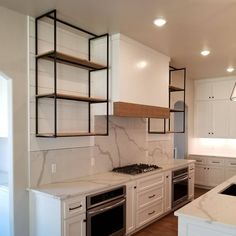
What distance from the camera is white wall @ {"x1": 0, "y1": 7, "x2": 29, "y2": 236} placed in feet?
8.73

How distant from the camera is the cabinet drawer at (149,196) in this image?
3615mm

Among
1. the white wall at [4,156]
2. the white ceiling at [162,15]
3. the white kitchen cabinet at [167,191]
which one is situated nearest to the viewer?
the white ceiling at [162,15]

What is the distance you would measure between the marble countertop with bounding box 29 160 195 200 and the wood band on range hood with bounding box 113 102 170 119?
2.84 ft

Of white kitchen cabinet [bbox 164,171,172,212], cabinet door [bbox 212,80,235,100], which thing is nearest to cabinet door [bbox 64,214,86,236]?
white kitchen cabinet [bbox 164,171,172,212]

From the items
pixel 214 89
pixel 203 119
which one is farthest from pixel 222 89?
pixel 203 119

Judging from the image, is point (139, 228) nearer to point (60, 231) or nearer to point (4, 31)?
point (60, 231)

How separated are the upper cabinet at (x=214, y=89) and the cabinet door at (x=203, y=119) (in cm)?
18

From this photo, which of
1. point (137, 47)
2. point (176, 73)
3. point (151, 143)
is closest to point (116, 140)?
point (151, 143)

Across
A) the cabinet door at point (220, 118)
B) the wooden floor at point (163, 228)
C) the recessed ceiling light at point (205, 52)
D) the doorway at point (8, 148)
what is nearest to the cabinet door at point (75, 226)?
the doorway at point (8, 148)

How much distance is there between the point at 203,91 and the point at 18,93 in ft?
16.6

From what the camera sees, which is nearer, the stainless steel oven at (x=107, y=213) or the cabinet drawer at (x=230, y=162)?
the stainless steel oven at (x=107, y=213)

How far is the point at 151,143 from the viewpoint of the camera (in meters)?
4.85

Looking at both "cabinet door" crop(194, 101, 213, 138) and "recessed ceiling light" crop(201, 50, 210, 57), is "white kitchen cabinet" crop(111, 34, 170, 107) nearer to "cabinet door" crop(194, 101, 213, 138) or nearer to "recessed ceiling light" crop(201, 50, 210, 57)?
"recessed ceiling light" crop(201, 50, 210, 57)

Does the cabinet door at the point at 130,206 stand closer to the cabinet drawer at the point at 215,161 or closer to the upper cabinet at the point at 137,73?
the upper cabinet at the point at 137,73
